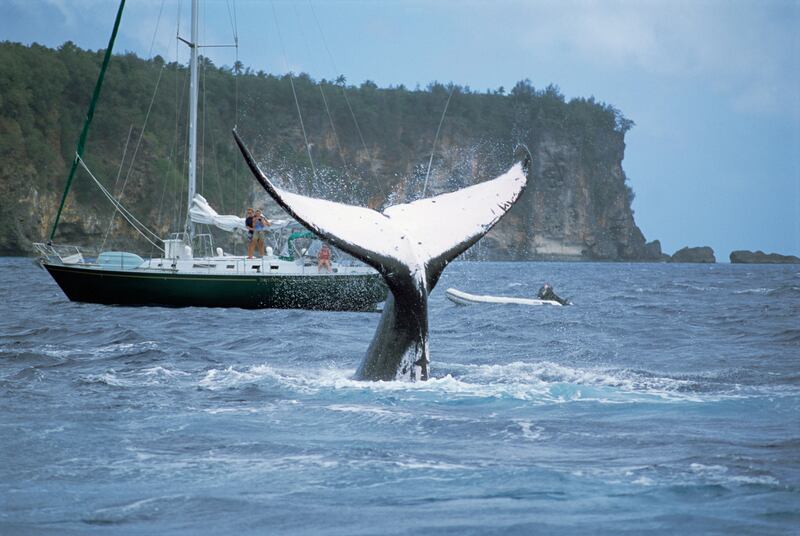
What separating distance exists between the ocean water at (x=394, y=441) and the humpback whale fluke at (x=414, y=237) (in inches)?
22.7

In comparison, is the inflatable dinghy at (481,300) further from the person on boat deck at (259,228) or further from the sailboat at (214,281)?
the person on boat deck at (259,228)

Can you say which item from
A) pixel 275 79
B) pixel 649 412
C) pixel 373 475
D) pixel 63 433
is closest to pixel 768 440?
pixel 649 412

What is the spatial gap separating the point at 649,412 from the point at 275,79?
120m

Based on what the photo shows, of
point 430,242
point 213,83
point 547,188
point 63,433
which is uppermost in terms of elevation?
point 213,83

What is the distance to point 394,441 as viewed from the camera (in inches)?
280

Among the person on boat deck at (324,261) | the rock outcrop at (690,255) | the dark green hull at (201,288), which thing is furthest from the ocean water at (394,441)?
the rock outcrop at (690,255)

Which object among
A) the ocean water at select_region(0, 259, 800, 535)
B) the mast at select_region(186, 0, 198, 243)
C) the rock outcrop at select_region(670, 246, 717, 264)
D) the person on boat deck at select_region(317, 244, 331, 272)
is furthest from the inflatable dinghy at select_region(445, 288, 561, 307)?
the rock outcrop at select_region(670, 246, 717, 264)

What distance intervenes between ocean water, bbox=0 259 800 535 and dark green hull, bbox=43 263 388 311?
32.8 ft

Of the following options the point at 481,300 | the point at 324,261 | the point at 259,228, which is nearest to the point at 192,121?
the point at 259,228

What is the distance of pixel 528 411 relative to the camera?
8406 mm

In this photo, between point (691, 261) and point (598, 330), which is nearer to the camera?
point (598, 330)

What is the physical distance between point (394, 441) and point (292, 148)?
100 metres

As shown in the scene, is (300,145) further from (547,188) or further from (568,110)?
(568,110)

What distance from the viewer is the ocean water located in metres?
5.20
